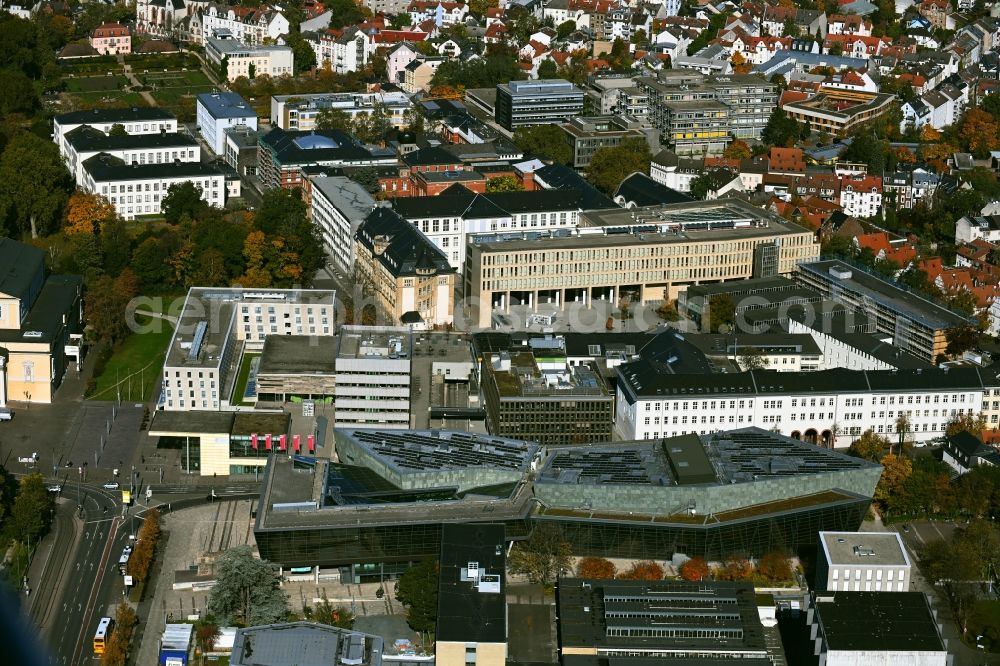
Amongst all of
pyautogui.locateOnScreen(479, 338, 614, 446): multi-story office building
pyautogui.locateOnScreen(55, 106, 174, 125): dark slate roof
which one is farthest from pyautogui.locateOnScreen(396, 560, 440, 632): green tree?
pyautogui.locateOnScreen(55, 106, 174, 125): dark slate roof

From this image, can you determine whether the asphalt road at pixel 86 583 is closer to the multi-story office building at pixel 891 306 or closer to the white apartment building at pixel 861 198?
the multi-story office building at pixel 891 306

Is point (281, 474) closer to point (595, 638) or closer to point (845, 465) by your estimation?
point (595, 638)

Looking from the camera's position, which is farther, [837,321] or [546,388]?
[837,321]

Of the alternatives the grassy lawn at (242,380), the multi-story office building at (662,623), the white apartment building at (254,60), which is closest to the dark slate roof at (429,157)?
the grassy lawn at (242,380)

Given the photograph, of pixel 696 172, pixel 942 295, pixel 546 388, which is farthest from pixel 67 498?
pixel 696 172

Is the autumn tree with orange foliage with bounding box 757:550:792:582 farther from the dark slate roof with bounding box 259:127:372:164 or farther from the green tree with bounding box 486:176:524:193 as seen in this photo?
the dark slate roof with bounding box 259:127:372:164

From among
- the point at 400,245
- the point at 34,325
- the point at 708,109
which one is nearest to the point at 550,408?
the point at 400,245
